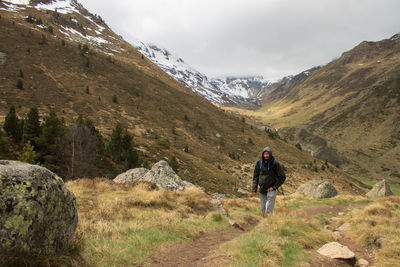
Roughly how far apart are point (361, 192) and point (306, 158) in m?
19.6

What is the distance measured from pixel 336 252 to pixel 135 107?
65.3 meters

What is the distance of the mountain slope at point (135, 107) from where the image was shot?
1698 inches

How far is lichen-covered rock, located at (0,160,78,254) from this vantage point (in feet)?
9.67

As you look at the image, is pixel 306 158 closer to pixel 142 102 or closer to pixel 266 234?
pixel 142 102

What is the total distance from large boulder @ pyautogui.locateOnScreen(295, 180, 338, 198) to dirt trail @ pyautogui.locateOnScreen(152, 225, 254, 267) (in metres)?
19.4

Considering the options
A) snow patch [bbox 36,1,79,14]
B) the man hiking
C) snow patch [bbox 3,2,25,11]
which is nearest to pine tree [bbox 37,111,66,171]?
the man hiking

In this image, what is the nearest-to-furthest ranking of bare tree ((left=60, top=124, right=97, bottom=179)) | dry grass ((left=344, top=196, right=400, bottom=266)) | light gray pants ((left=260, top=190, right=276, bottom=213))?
dry grass ((left=344, top=196, right=400, bottom=266))
light gray pants ((left=260, top=190, right=276, bottom=213))
bare tree ((left=60, top=124, right=97, bottom=179))

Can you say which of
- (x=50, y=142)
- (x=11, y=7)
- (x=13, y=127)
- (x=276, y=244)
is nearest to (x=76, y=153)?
(x=50, y=142)

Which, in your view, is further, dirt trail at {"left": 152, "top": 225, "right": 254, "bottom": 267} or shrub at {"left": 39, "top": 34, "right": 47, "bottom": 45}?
shrub at {"left": 39, "top": 34, "right": 47, "bottom": 45}

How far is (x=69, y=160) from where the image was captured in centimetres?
2327

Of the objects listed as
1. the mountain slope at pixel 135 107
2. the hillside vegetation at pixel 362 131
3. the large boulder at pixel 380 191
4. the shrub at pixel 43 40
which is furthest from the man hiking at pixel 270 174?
the hillside vegetation at pixel 362 131

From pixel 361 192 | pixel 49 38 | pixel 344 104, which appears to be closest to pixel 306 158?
pixel 361 192

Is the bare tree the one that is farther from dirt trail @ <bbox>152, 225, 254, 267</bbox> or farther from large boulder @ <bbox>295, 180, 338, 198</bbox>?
large boulder @ <bbox>295, 180, 338, 198</bbox>

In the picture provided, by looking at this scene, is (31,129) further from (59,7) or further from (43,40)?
(59,7)
